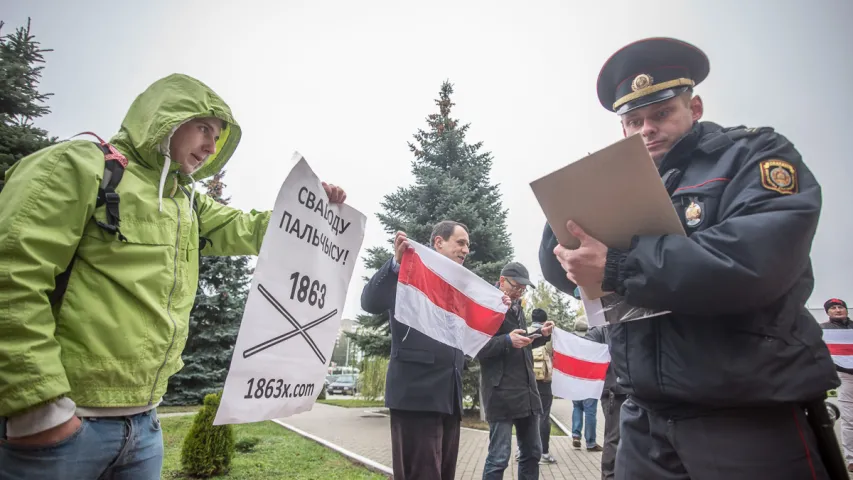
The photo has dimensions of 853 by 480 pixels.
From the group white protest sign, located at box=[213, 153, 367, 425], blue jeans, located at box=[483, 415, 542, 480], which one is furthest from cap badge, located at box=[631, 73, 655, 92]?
blue jeans, located at box=[483, 415, 542, 480]

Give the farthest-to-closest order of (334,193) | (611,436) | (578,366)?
(578,366) < (611,436) < (334,193)

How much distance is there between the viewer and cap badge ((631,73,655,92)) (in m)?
2.14

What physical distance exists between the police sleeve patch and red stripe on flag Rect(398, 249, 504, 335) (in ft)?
8.64

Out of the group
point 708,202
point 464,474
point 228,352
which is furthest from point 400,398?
point 228,352

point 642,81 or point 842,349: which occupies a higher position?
point 642,81

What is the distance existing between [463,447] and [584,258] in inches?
330

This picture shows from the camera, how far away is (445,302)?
4.05 m

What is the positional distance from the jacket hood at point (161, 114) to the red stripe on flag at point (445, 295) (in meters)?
1.90

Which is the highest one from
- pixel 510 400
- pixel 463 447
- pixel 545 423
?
pixel 510 400

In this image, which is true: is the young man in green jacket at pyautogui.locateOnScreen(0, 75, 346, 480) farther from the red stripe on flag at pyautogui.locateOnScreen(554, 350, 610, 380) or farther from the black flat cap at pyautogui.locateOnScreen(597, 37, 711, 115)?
the red stripe on flag at pyautogui.locateOnScreen(554, 350, 610, 380)

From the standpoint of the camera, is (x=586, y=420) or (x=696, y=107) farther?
(x=586, y=420)

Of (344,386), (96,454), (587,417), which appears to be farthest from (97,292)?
(344,386)

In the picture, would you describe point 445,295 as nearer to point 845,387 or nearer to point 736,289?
point 736,289

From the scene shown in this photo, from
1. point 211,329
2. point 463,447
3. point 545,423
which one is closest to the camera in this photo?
point 545,423
